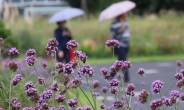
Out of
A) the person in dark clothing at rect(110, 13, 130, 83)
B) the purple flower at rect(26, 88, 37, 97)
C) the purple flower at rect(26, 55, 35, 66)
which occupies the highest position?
the person in dark clothing at rect(110, 13, 130, 83)

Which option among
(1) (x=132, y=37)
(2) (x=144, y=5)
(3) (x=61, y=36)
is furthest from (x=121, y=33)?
(2) (x=144, y=5)

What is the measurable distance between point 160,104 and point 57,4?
178ft

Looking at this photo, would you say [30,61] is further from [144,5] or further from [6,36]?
[144,5]

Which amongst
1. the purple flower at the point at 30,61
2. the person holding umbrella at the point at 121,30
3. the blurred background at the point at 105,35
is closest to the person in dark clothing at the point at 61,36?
the person holding umbrella at the point at 121,30

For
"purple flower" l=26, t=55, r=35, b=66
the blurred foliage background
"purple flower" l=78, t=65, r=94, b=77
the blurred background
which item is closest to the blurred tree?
the blurred background

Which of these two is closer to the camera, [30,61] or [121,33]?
[30,61]

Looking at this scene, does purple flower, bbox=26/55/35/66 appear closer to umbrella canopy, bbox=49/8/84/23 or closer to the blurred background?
umbrella canopy, bbox=49/8/84/23

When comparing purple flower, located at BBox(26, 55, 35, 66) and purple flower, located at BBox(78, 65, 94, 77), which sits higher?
purple flower, located at BBox(26, 55, 35, 66)

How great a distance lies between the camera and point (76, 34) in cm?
2409

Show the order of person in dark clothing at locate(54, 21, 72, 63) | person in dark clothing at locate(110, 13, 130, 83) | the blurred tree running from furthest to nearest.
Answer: the blurred tree → person in dark clothing at locate(54, 21, 72, 63) → person in dark clothing at locate(110, 13, 130, 83)

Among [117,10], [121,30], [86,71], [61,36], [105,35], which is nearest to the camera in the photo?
[86,71]

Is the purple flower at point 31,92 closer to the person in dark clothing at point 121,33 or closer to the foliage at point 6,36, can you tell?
the foliage at point 6,36

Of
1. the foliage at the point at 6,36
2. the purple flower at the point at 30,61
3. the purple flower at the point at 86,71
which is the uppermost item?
the foliage at the point at 6,36

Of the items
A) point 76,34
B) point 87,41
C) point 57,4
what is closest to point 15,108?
point 87,41
